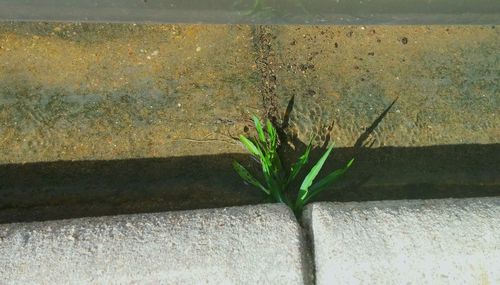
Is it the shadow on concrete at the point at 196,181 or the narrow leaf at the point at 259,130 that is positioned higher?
the narrow leaf at the point at 259,130

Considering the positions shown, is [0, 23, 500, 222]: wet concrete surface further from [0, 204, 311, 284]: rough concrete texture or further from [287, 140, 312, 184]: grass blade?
[0, 204, 311, 284]: rough concrete texture

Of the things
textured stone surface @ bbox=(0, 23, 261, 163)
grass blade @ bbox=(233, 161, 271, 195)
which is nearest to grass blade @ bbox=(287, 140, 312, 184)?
grass blade @ bbox=(233, 161, 271, 195)

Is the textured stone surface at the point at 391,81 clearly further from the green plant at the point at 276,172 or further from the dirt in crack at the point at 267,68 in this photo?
the green plant at the point at 276,172

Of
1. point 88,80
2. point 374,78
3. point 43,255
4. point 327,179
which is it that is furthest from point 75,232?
point 374,78

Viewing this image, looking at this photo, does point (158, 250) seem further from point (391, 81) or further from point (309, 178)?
point (391, 81)

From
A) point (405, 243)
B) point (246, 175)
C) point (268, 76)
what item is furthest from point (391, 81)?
point (405, 243)

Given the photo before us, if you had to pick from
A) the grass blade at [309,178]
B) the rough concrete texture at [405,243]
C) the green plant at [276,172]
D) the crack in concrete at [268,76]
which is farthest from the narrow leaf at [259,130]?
the rough concrete texture at [405,243]

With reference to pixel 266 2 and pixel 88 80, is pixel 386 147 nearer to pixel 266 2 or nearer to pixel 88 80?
pixel 266 2
